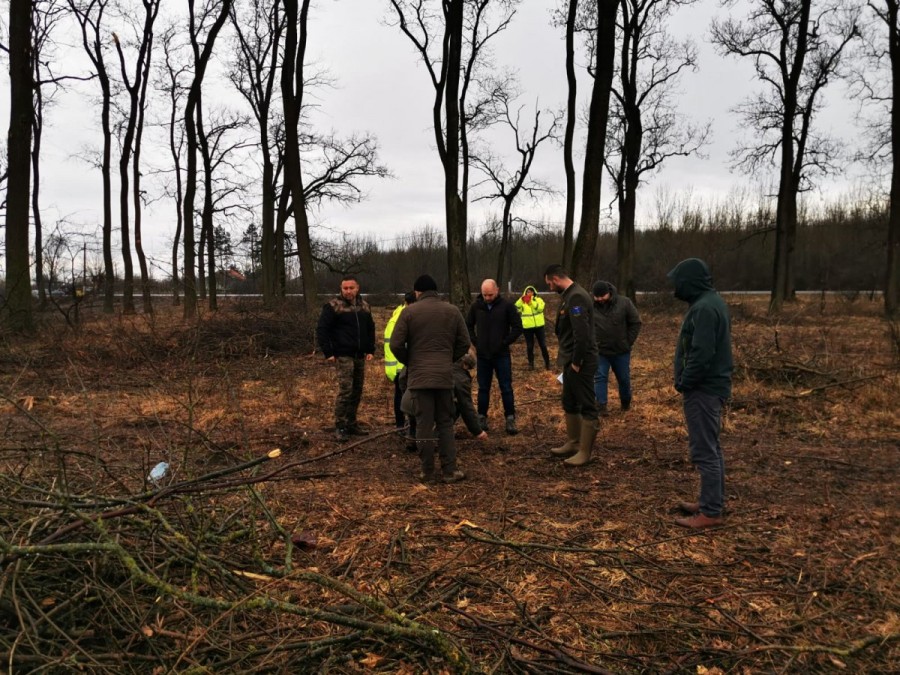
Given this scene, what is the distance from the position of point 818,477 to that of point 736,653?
11.1ft

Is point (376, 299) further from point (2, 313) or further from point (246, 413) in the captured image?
point (246, 413)

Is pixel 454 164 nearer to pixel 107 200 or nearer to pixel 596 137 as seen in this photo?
pixel 596 137

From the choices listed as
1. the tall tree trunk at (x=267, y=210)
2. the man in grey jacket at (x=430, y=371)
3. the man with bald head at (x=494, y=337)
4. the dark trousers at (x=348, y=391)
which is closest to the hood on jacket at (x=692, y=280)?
the man in grey jacket at (x=430, y=371)

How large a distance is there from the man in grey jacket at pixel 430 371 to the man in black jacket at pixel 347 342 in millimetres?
1600

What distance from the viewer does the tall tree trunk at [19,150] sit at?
44.8 ft

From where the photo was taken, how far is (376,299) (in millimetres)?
36000

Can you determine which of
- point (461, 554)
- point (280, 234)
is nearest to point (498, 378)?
point (461, 554)

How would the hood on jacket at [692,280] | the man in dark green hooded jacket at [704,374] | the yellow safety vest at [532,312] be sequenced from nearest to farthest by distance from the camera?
1. the man in dark green hooded jacket at [704,374]
2. the hood on jacket at [692,280]
3. the yellow safety vest at [532,312]

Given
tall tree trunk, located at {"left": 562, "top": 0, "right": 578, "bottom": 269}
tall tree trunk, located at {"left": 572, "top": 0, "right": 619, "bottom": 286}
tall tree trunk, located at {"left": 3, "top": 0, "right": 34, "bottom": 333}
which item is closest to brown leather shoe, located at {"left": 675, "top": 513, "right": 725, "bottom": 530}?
tall tree trunk, located at {"left": 572, "top": 0, "right": 619, "bottom": 286}

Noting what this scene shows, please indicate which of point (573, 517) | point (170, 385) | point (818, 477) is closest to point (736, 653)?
point (573, 517)

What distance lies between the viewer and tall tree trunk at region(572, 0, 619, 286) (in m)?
11.4

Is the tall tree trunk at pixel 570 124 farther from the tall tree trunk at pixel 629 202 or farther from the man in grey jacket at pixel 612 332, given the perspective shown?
the man in grey jacket at pixel 612 332

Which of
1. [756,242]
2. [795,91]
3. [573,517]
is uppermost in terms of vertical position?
[795,91]

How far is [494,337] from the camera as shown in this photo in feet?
A: 23.7
